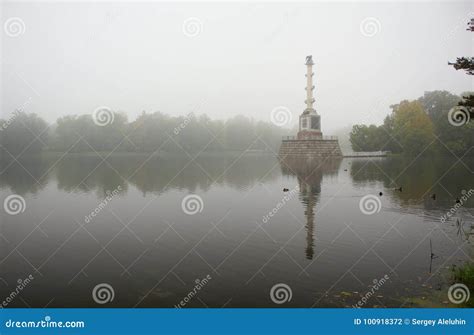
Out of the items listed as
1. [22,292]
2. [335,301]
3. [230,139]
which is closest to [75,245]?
[22,292]

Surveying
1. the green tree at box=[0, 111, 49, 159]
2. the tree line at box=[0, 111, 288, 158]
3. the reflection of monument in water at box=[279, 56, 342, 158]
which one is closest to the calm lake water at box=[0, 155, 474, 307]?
the reflection of monument in water at box=[279, 56, 342, 158]

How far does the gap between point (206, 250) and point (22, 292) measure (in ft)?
22.2

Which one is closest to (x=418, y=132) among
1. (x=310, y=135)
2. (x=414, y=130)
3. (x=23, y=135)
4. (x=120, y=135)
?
(x=414, y=130)

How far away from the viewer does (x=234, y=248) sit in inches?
634

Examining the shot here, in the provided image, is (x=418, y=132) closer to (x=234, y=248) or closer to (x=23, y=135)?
(x=234, y=248)

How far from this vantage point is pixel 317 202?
2647cm

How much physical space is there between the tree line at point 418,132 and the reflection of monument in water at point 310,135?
17.5 metres

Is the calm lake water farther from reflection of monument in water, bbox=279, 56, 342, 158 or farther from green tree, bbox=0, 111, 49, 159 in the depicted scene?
green tree, bbox=0, 111, 49, 159

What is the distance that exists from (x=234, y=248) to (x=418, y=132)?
82.3 meters

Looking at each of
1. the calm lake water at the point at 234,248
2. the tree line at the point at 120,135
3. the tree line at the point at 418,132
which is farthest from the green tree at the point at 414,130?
the tree line at the point at 120,135
